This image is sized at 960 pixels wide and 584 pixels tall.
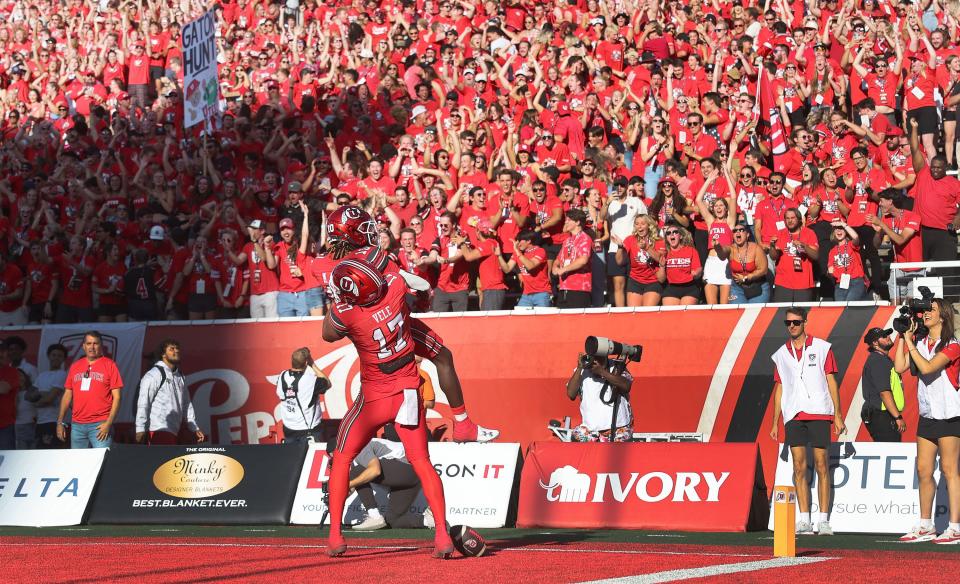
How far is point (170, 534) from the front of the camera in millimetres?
14211

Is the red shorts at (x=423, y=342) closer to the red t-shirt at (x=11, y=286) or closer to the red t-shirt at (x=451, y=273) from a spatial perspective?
the red t-shirt at (x=451, y=273)

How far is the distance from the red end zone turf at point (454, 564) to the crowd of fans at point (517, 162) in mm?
7135

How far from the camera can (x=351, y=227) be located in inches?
383

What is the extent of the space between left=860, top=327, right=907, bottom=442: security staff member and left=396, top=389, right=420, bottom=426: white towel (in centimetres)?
655

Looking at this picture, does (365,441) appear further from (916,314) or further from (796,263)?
(796,263)

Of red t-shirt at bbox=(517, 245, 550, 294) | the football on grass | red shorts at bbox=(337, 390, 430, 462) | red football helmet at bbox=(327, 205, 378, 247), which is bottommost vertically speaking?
the football on grass

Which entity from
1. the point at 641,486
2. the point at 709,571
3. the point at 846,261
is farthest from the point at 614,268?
the point at 709,571

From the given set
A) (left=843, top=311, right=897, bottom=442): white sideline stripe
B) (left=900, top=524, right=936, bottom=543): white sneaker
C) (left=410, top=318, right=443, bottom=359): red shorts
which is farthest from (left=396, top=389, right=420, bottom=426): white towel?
(left=843, top=311, right=897, bottom=442): white sideline stripe

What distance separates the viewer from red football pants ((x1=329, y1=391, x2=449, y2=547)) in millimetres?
9711

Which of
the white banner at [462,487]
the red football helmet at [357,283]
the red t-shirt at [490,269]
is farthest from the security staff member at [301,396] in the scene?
the red football helmet at [357,283]

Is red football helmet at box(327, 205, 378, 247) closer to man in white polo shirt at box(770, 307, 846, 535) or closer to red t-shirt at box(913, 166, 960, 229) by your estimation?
man in white polo shirt at box(770, 307, 846, 535)

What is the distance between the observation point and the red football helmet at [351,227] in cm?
974

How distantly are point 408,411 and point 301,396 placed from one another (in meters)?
7.89

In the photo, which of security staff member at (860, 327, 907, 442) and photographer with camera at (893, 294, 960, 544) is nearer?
photographer with camera at (893, 294, 960, 544)
